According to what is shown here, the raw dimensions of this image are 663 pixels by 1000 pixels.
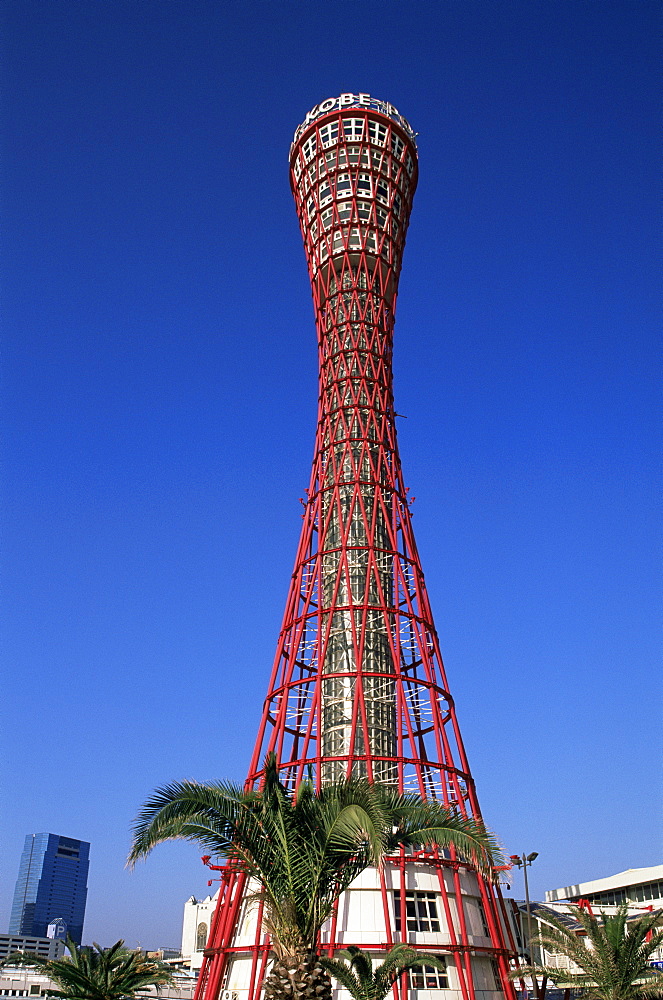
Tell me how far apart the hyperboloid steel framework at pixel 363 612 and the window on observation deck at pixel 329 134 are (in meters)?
0.07

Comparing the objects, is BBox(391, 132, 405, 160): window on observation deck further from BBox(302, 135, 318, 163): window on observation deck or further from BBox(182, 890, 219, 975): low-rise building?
BBox(182, 890, 219, 975): low-rise building

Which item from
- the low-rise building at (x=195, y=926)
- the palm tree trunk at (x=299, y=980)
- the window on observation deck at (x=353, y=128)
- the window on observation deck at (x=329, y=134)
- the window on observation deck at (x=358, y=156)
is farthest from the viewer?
the low-rise building at (x=195, y=926)

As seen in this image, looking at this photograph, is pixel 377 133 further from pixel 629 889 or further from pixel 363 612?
pixel 629 889

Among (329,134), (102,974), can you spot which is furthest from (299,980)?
(329,134)

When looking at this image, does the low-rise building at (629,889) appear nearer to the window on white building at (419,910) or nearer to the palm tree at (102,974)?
the window on white building at (419,910)

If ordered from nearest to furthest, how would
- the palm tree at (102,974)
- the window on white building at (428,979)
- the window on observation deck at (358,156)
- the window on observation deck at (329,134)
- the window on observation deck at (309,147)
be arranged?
1. the palm tree at (102,974)
2. the window on white building at (428,979)
3. the window on observation deck at (358,156)
4. the window on observation deck at (329,134)
5. the window on observation deck at (309,147)

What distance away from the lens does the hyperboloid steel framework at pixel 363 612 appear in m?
28.2

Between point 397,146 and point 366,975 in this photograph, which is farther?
point 397,146

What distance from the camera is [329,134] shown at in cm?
4466

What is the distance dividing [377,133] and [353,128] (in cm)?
125

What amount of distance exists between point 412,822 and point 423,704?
55.8 ft

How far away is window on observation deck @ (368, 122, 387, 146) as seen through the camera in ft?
144

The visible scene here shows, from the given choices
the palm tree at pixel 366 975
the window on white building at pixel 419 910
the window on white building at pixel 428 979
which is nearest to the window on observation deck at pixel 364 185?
the window on white building at pixel 419 910

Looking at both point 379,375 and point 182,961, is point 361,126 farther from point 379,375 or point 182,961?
point 182,961
